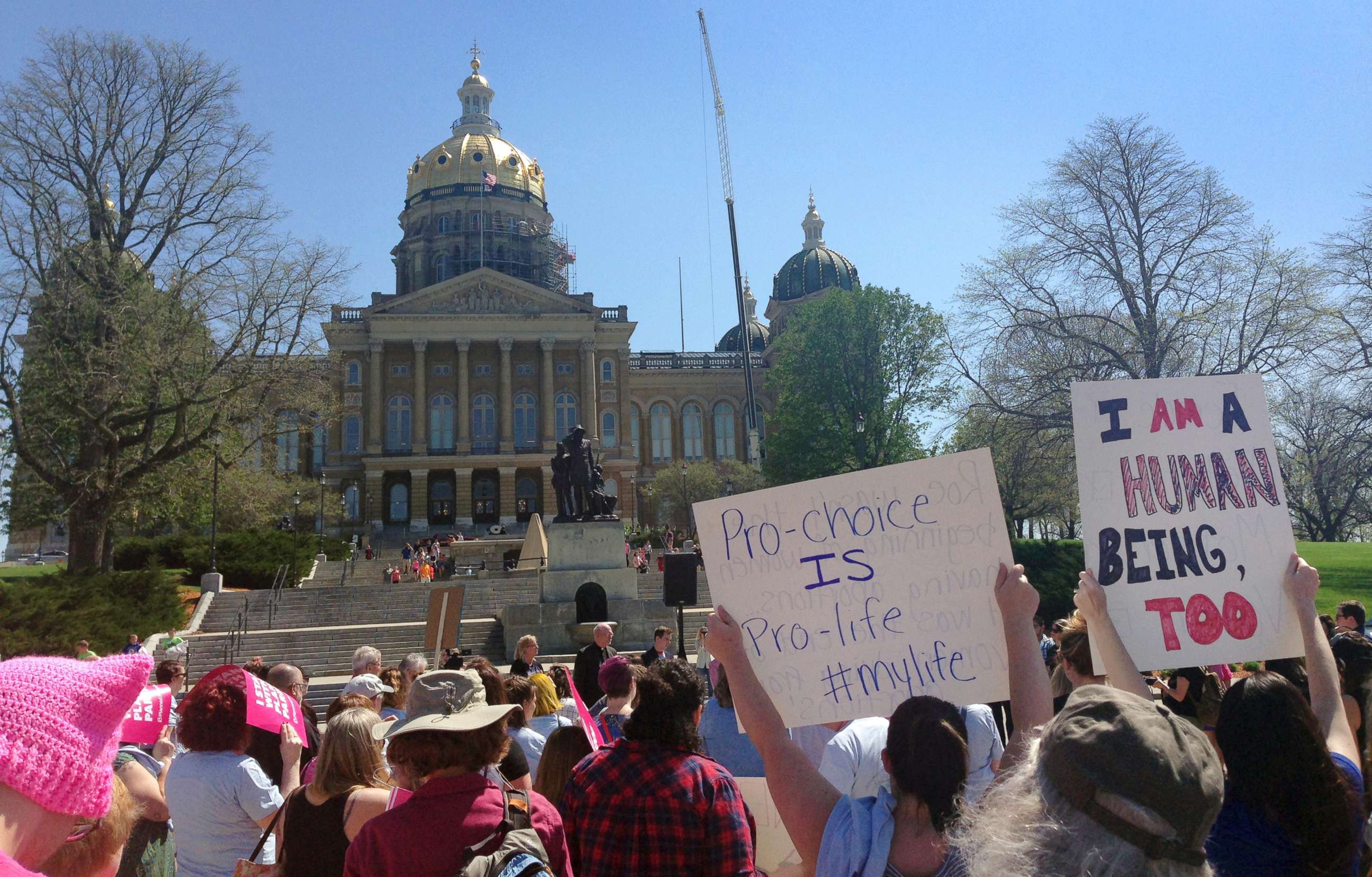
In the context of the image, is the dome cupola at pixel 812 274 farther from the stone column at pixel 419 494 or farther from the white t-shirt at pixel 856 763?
the white t-shirt at pixel 856 763

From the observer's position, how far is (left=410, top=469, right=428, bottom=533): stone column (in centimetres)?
6291

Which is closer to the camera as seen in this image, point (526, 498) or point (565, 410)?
point (526, 498)

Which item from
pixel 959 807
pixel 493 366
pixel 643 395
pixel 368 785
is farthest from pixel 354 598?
pixel 643 395

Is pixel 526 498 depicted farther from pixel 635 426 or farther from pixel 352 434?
pixel 635 426

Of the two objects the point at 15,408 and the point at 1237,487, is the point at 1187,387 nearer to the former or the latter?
the point at 1237,487

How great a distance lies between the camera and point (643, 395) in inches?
3066

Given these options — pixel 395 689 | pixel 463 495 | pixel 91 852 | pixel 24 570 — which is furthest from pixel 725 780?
pixel 463 495

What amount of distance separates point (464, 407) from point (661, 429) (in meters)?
17.3

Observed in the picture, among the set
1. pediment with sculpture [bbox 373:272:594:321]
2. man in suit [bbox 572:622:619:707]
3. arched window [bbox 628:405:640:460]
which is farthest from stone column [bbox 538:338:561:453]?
man in suit [bbox 572:622:619:707]

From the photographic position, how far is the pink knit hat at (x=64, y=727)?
1865 millimetres

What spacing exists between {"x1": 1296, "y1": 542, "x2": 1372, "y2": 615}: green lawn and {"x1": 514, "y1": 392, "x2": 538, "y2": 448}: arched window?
44.4 metres

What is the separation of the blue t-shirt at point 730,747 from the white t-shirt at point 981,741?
1390 millimetres

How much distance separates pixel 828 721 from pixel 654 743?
0.56 m

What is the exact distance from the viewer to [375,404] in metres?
64.4
